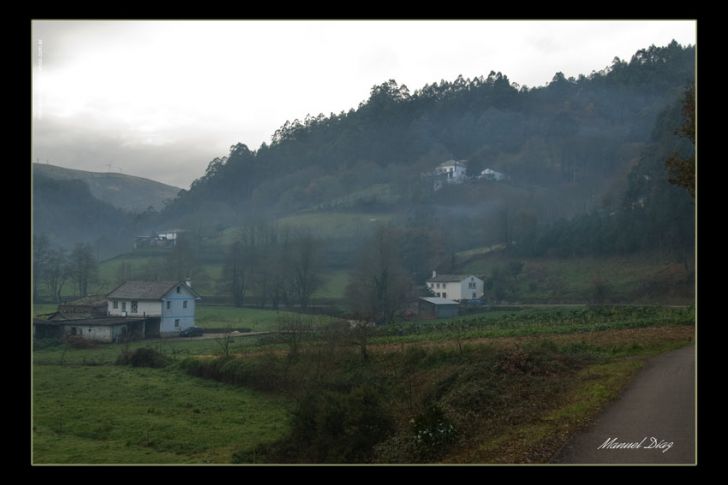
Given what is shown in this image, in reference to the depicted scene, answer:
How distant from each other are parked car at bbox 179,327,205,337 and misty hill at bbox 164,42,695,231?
2620mm

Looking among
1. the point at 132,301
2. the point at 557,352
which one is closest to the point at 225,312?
the point at 132,301

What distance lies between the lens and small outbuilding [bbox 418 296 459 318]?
47.0 feet


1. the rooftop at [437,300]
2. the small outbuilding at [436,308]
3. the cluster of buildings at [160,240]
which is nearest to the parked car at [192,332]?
the cluster of buildings at [160,240]

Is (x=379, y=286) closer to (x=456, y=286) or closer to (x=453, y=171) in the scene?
(x=456, y=286)

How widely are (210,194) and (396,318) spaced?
503 cm

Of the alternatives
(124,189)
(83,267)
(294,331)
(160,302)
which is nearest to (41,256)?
(124,189)

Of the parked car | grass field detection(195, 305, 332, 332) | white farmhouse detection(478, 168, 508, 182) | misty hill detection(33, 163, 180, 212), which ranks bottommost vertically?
the parked car

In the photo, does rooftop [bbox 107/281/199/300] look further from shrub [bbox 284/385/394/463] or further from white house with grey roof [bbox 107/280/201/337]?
shrub [bbox 284/385/394/463]

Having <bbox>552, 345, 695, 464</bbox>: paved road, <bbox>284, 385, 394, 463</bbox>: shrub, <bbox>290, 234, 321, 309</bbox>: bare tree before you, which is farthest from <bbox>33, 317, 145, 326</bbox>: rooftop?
<bbox>552, 345, 695, 464</bbox>: paved road

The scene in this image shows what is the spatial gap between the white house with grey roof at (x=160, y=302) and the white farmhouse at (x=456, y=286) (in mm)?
5403

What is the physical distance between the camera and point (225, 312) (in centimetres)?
1402

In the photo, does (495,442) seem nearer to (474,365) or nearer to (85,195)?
(474,365)

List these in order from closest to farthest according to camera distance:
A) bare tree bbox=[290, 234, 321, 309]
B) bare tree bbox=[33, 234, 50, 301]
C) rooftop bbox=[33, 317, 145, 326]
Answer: bare tree bbox=[33, 234, 50, 301] < rooftop bbox=[33, 317, 145, 326] < bare tree bbox=[290, 234, 321, 309]

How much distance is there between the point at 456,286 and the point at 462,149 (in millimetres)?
6058
